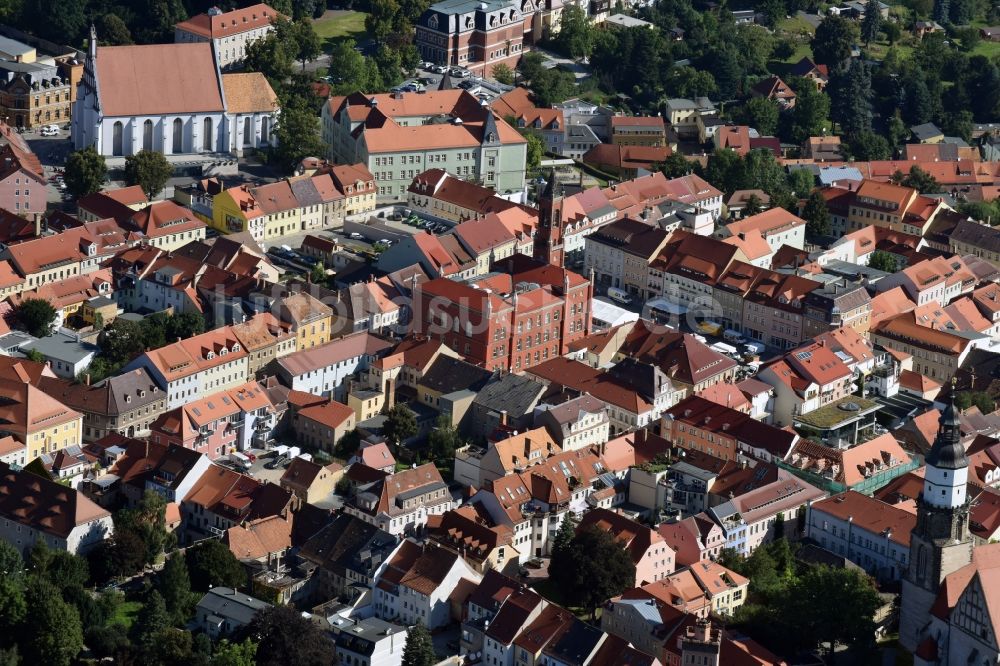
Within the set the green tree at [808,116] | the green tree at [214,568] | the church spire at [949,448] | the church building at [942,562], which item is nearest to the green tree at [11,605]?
the green tree at [214,568]

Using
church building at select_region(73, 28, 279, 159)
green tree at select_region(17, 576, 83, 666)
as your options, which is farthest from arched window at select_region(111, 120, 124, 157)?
green tree at select_region(17, 576, 83, 666)

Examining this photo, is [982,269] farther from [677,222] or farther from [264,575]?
[264,575]

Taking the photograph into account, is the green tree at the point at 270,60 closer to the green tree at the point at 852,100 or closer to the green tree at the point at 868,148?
the green tree at the point at 868,148

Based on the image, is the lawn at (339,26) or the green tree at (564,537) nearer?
the green tree at (564,537)

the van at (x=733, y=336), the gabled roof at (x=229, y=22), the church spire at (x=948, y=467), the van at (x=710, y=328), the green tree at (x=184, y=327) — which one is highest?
the church spire at (x=948, y=467)

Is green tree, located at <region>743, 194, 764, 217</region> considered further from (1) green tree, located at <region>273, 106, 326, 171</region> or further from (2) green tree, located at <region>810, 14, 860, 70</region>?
(2) green tree, located at <region>810, 14, 860, 70</region>

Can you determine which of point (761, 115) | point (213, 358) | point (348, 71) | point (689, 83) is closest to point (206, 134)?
point (348, 71)
